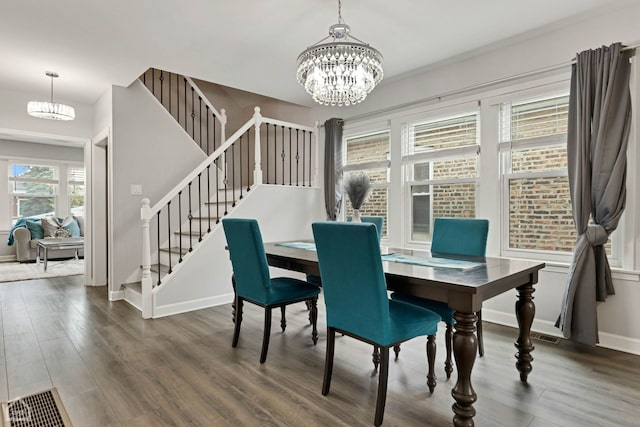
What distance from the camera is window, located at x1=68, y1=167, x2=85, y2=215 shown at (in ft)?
27.0

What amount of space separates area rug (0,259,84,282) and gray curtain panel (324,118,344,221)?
14.6 feet

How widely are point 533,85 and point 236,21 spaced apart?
264 centimetres

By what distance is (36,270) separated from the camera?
618cm

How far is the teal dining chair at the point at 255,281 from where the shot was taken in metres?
2.52

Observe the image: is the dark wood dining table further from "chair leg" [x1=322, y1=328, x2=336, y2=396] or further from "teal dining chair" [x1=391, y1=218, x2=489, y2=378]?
"chair leg" [x1=322, y1=328, x2=336, y2=396]

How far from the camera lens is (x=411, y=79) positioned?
13.4 ft

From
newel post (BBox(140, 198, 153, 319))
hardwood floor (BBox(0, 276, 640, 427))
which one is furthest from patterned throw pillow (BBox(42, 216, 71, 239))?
newel post (BBox(140, 198, 153, 319))

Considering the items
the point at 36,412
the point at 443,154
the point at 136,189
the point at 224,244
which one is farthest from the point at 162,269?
the point at 443,154

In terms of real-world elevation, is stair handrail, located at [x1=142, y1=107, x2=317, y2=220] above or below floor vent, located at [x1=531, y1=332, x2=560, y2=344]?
above

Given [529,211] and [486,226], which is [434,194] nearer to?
[529,211]

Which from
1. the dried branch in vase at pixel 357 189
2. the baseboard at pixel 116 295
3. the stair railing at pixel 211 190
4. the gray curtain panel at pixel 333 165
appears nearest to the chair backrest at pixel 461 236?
the dried branch in vase at pixel 357 189

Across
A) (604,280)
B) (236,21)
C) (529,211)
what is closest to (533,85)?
(529,211)

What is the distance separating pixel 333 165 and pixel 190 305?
8.17 ft

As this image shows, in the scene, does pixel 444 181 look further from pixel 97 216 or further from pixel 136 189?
pixel 97 216
